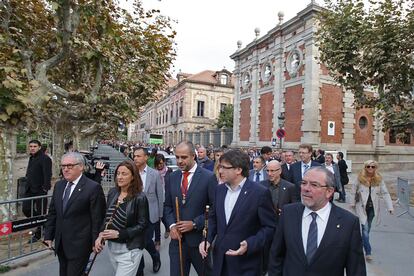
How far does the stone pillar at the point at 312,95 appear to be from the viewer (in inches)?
817

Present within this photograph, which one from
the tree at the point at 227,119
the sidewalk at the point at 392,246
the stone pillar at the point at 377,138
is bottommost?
the sidewalk at the point at 392,246

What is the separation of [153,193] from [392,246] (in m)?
5.07

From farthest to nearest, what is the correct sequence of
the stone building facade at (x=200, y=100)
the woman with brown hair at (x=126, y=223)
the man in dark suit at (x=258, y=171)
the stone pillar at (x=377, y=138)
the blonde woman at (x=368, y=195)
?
the stone building facade at (x=200, y=100)
the stone pillar at (x=377, y=138)
the man in dark suit at (x=258, y=171)
the blonde woman at (x=368, y=195)
the woman with brown hair at (x=126, y=223)

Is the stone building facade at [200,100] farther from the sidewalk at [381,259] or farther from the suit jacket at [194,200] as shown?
the suit jacket at [194,200]

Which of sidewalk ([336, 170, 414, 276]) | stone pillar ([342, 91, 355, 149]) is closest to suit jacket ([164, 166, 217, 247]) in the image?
sidewalk ([336, 170, 414, 276])

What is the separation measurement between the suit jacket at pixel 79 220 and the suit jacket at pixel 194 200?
0.81 metres

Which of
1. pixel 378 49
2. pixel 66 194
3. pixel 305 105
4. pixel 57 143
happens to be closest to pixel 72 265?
pixel 66 194

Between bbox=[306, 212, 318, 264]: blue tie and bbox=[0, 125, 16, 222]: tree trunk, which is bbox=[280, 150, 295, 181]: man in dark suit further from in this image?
bbox=[0, 125, 16, 222]: tree trunk

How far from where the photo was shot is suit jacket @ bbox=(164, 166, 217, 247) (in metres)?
3.77

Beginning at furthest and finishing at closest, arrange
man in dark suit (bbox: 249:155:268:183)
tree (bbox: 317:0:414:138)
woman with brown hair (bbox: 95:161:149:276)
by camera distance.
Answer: tree (bbox: 317:0:414:138) < man in dark suit (bbox: 249:155:268:183) < woman with brown hair (bbox: 95:161:149:276)

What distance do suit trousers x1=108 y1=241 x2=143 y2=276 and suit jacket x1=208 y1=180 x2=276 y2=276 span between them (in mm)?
873

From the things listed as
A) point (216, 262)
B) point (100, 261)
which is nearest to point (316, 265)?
point (216, 262)

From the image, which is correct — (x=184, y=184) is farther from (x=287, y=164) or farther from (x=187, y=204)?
(x=287, y=164)

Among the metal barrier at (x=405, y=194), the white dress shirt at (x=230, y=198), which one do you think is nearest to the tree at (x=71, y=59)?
the white dress shirt at (x=230, y=198)
